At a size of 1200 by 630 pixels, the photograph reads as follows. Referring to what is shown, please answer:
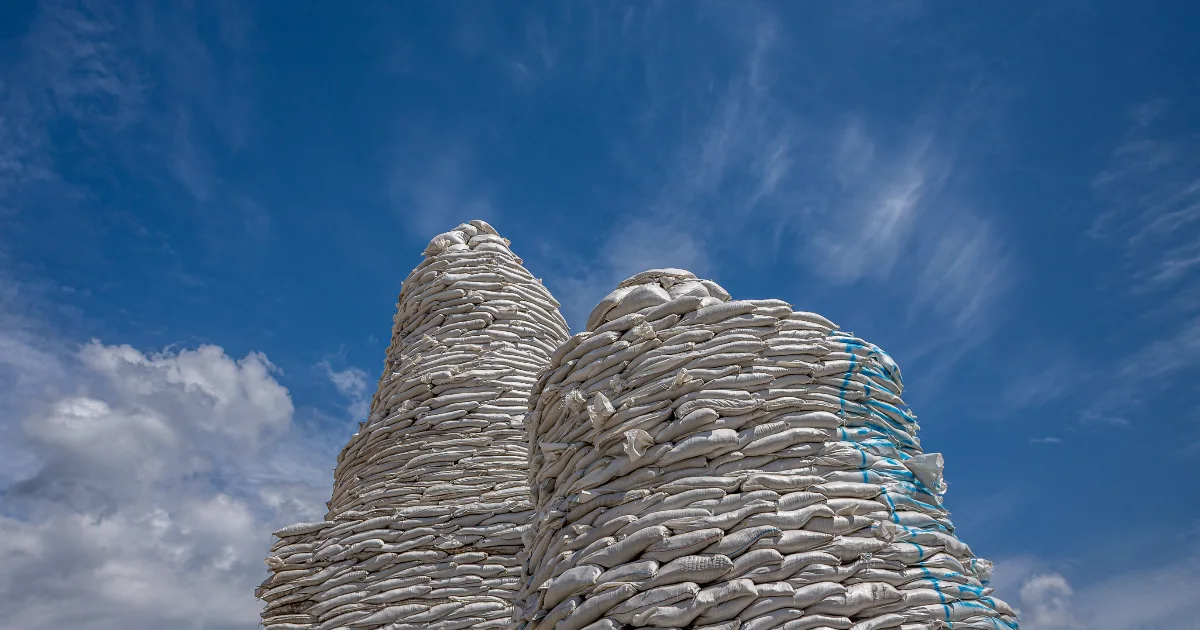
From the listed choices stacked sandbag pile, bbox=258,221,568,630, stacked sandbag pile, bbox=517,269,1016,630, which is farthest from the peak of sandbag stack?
stacked sandbag pile, bbox=258,221,568,630

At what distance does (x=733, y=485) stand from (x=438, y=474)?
3.34m

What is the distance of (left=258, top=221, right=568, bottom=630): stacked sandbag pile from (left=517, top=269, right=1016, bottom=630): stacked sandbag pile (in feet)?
5.25

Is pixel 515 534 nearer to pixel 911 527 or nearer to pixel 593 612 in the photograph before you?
pixel 593 612

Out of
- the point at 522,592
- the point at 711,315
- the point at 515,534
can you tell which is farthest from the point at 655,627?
the point at 515,534

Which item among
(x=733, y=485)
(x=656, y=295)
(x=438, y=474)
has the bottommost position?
(x=733, y=485)

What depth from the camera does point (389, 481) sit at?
653 cm

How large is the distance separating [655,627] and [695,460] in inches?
27.5

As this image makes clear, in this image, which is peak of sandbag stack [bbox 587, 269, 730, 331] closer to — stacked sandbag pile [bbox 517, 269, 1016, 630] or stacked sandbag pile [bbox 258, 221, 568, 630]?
stacked sandbag pile [bbox 517, 269, 1016, 630]

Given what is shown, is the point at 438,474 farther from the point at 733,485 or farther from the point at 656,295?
the point at 733,485

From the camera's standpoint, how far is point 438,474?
6.42 metres

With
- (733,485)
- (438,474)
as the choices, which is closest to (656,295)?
(733,485)

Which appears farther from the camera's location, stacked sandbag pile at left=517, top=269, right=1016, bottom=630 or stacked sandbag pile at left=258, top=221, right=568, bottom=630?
stacked sandbag pile at left=258, top=221, right=568, bottom=630

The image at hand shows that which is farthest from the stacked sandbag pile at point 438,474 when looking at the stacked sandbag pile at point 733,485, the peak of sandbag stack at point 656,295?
the peak of sandbag stack at point 656,295

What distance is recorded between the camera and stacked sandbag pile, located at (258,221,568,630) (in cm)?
578
